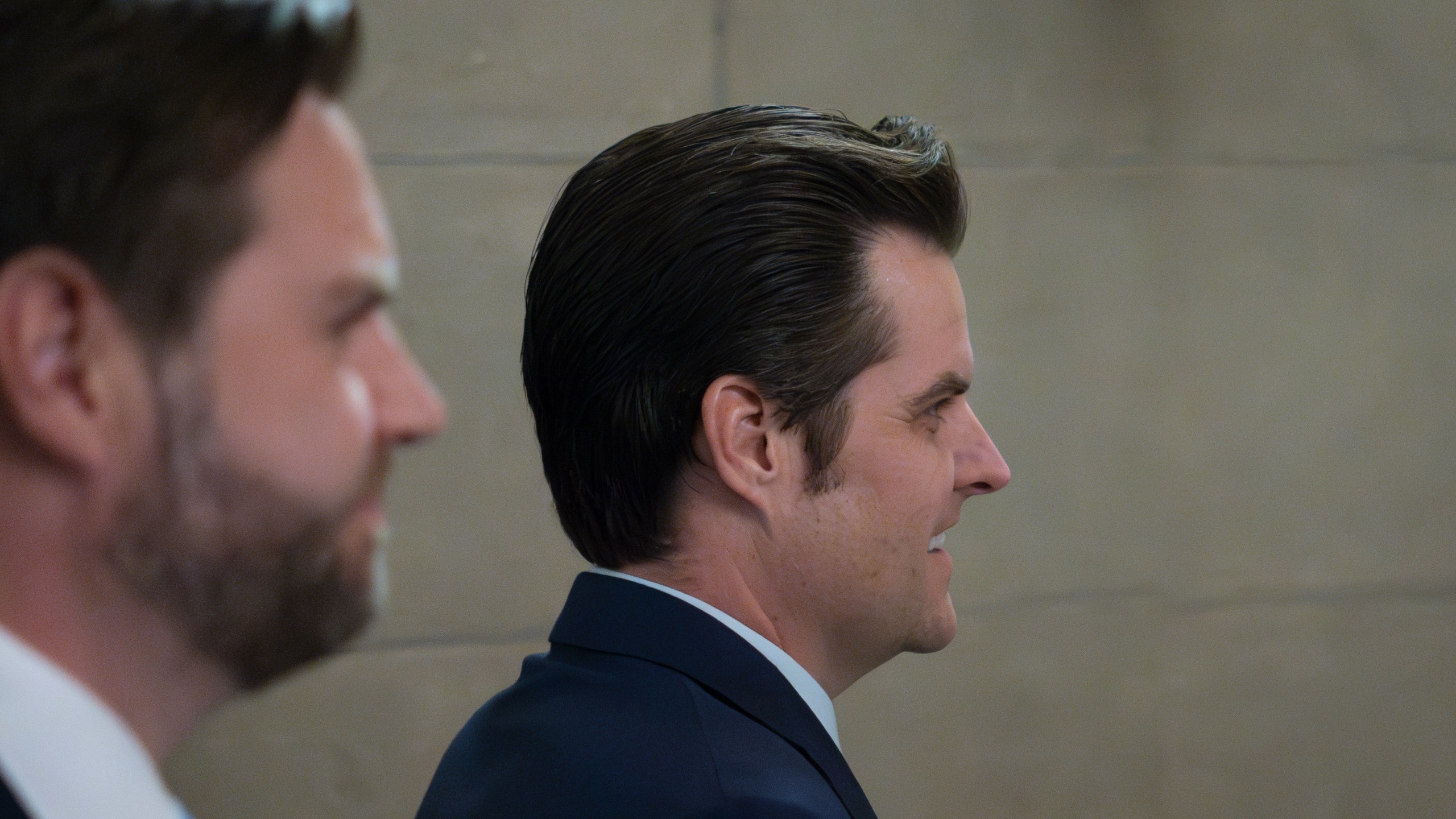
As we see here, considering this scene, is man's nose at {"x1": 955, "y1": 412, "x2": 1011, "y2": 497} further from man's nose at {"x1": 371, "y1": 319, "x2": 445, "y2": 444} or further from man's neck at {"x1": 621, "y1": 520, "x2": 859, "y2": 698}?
man's nose at {"x1": 371, "y1": 319, "x2": 445, "y2": 444}

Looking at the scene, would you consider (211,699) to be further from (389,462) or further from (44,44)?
(44,44)

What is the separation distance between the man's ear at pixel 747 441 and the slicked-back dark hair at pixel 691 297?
1cm

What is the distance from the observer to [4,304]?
53 centimetres

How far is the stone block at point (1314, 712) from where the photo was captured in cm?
304

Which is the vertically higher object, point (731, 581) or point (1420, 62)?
point (1420, 62)

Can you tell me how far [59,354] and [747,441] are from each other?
33.8 inches

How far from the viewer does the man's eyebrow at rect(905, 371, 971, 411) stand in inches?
55.4

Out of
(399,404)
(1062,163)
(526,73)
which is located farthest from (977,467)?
(1062,163)

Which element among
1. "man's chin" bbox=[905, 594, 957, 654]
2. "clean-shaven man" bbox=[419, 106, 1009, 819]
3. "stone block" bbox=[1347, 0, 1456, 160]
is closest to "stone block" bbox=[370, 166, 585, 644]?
"clean-shaven man" bbox=[419, 106, 1009, 819]

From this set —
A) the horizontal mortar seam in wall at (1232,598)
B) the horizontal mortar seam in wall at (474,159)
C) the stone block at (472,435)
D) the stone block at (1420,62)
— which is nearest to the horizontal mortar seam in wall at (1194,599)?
the horizontal mortar seam in wall at (1232,598)

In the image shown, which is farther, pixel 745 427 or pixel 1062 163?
pixel 1062 163

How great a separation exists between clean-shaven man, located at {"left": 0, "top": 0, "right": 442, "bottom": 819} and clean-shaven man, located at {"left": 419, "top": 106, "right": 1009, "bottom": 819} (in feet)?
2.22

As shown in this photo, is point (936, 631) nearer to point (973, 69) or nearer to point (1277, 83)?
point (973, 69)

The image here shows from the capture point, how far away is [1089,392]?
9.59 ft
